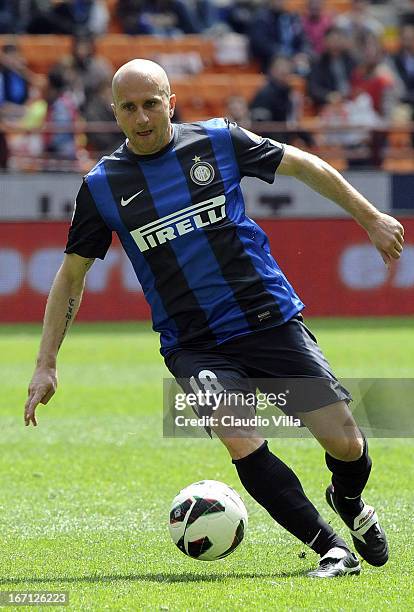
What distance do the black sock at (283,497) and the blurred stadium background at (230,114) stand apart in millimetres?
11819

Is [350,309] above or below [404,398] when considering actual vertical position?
below

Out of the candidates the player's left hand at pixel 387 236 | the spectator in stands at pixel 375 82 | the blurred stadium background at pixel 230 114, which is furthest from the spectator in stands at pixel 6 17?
the player's left hand at pixel 387 236

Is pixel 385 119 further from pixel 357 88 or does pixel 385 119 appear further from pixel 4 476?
pixel 4 476

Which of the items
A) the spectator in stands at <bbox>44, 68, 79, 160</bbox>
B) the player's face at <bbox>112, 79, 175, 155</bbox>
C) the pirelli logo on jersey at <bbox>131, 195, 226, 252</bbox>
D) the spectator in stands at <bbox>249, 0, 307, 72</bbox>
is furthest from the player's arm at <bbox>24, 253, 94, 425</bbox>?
the spectator in stands at <bbox>249, 0, 307, 72</bbox>

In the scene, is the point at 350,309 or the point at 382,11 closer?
the point at 350,309

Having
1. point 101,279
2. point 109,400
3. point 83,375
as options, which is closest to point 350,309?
point 101,279

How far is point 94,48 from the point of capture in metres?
20.4

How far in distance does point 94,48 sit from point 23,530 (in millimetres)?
14977

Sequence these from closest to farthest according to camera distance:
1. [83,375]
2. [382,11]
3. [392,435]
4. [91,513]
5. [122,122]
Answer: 1. [122,122]
2. [91,513]
3. [392,435]
4. [83,375]
5. [382,11]

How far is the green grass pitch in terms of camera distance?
5.03 metres

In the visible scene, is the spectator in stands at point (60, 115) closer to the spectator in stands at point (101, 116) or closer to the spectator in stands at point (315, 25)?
the spectator in stands at point (101, 116)

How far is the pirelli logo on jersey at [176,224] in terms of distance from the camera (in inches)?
213

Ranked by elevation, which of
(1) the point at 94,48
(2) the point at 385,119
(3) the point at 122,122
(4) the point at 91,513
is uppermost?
(3) the point at 122,122

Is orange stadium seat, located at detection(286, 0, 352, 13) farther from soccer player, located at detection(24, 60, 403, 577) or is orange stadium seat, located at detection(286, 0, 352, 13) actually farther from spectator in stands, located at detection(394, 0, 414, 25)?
soccer player, located at detection(24, 60, 403, 577)
